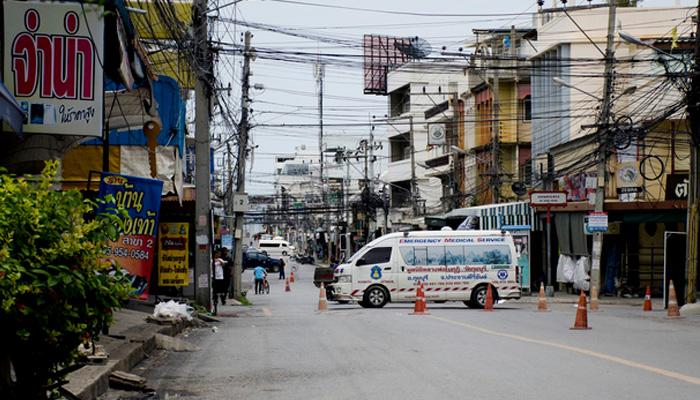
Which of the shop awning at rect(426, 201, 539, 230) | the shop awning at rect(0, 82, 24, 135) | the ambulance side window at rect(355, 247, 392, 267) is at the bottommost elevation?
the ambulance side window at rect(355, 247, 392, 267)

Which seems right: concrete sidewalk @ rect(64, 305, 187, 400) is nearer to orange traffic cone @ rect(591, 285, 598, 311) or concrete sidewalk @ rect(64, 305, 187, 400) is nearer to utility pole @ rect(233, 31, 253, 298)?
orange traffic cone @ rect(591, 285, 598, 311)

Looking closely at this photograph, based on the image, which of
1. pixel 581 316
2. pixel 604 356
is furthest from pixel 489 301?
pixel 604 356

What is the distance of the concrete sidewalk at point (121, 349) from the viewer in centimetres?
1106

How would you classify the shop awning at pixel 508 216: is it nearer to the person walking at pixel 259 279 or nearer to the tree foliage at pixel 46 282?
the person walking at pixel 259 279

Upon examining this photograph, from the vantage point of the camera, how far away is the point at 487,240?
34.7 m

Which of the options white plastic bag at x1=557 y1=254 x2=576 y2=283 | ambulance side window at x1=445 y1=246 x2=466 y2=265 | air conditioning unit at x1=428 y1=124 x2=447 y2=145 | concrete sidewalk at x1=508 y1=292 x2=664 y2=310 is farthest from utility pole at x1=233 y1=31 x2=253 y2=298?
air conditioning unit at x1=428 y1=124 x2=447 y2=145

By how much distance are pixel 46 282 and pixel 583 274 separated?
36986 mm

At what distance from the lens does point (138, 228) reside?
61.5 feet

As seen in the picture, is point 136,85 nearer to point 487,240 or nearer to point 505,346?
point 505,346

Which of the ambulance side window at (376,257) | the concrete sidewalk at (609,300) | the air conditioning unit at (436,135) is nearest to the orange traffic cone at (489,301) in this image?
the ambulance side window at (376,257)

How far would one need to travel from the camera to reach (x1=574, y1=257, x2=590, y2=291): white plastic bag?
140ft

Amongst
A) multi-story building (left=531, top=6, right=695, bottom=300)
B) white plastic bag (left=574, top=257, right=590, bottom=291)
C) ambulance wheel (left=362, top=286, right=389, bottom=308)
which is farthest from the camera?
white plastic bag (left=574, top=257, right=590, bottom=291)

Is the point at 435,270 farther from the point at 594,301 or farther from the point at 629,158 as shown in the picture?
the point at 629,158

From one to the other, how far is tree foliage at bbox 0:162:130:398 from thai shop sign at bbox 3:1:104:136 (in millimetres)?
5414
